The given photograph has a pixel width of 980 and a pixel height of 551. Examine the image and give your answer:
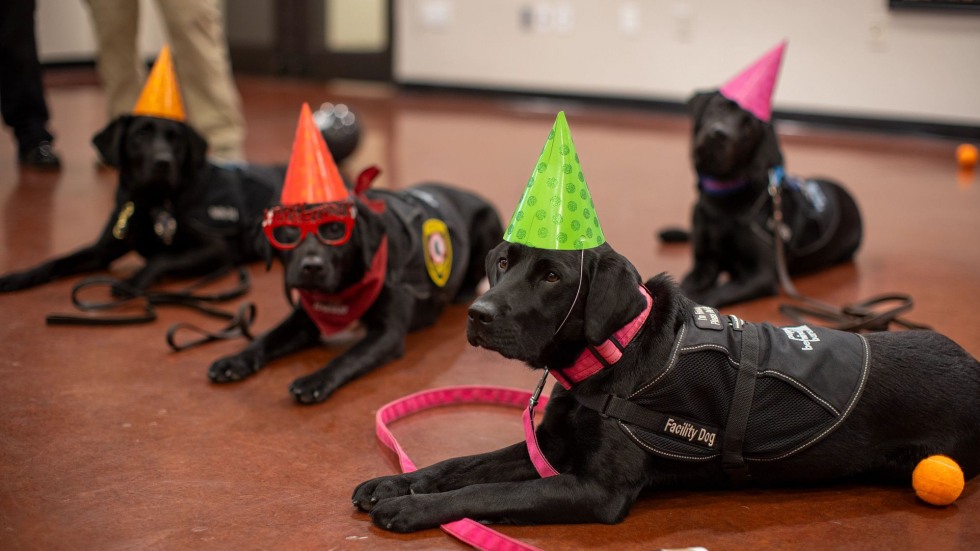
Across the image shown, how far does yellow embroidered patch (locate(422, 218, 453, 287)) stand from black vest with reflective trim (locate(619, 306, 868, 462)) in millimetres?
1370

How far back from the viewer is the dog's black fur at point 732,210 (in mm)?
3967

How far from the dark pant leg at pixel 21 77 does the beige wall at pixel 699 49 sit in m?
4.86

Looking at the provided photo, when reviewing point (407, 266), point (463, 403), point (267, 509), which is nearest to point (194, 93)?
point (407, 266)

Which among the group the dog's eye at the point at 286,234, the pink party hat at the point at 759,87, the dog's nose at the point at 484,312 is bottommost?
the dog's eye at the point at 286,234

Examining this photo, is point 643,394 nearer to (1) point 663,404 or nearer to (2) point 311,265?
(1) point 663,404

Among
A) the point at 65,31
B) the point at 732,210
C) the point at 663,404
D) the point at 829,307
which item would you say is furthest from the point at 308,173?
the point at 65,31

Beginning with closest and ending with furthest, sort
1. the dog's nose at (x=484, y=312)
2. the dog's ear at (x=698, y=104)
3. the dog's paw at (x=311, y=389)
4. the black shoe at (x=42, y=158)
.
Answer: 1. the dog's nose at (x=484, y=312)
2. the dog's paw at (x=311, y=389)
3. the dog's ear at (x=698, y=104)
4. the black shoe at (x=42, y=158)

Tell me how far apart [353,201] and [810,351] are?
1.54 meters

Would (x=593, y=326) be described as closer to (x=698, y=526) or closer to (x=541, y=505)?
(x=541, y=505)

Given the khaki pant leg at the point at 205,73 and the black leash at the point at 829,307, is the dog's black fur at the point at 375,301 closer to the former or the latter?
the black leash at the point at 829,307

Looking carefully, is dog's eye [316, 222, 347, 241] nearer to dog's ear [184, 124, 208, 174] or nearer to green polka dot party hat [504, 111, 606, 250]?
green polka dot party hat [504, 111, 606, 250]

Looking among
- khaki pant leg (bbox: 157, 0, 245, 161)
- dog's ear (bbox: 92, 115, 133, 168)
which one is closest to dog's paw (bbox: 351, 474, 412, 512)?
dog's ear (bbox: 92, 115, 133, 168)

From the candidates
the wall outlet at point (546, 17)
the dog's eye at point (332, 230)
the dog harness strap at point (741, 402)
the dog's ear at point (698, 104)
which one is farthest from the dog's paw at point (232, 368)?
the wall outlet at point (546, 17)

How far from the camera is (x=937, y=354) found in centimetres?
240
